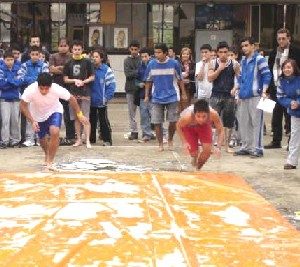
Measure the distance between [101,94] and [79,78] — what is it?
0.47 m

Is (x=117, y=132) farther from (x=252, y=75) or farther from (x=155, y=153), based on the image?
(x=252, y=75)

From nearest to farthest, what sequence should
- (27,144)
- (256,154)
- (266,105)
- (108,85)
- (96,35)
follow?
(266,105)
(256,154)
(27,144)
(108,85)
(96,35)

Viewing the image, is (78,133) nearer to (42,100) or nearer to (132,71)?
(132,71)

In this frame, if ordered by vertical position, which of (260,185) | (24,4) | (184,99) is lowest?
(260,185)

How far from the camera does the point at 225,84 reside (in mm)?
10266

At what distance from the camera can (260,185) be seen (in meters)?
8.16

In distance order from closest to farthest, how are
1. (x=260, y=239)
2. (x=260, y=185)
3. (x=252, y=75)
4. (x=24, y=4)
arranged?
1. (x=260, y=239)
2. (x=260, y=185)
3. (x=252, y=75)
4. (x=24, y=4)

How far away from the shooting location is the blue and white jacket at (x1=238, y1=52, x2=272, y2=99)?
32.0 ft

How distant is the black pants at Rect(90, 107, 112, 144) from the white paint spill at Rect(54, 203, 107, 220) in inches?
217

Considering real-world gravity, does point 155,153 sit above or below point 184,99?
below

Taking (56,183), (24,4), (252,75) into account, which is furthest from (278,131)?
(24,4)

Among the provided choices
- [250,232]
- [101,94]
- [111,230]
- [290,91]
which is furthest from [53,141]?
[250,232]

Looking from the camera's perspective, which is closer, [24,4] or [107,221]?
[107,221]

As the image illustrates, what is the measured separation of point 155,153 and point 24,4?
874 centimetres
